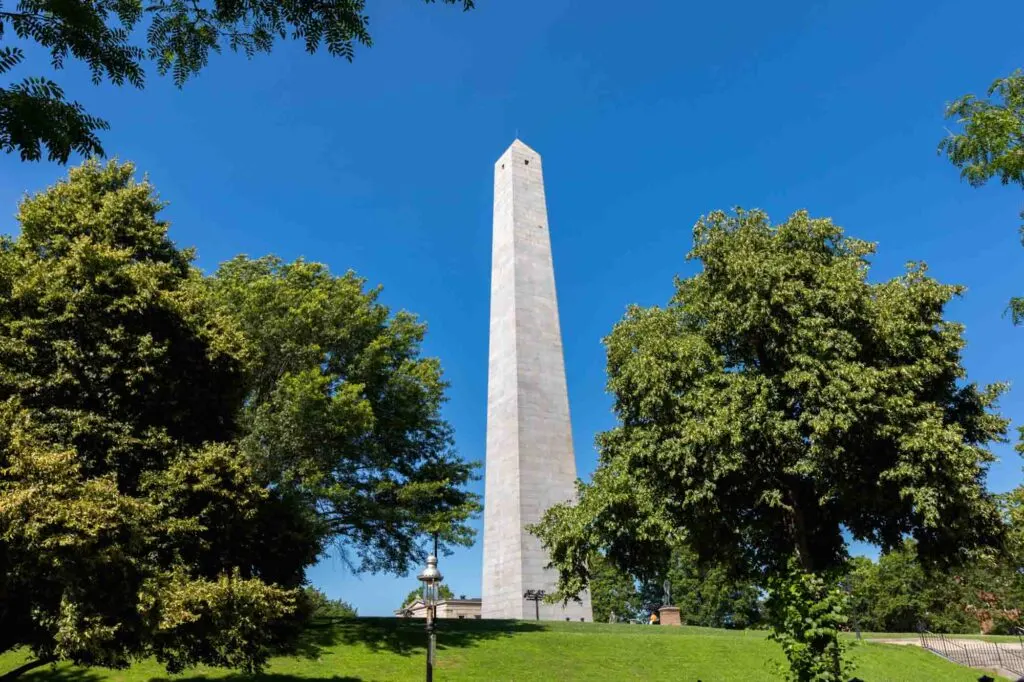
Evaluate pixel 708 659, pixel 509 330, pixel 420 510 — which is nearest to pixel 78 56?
pixel 420 510

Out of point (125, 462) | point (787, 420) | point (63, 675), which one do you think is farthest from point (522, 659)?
point (125, 462)

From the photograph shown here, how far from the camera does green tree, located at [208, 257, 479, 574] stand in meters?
19.5

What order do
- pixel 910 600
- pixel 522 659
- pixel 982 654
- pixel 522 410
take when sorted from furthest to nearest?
pixel 910 600 → pixel 522 410 → pixel 982 654 → pixel 522 659

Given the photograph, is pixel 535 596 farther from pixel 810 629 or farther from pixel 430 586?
pixel 810 629

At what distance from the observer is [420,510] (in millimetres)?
21891

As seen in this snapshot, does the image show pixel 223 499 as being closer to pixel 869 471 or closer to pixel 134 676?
pixel 134 676

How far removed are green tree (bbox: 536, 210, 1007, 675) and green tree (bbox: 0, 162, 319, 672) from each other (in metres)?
8.31

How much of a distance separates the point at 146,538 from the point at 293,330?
34.6ft

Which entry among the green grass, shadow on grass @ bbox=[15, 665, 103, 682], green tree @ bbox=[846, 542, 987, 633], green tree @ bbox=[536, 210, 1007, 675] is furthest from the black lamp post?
green tree @ bbox=[846, 542, 987, 633]

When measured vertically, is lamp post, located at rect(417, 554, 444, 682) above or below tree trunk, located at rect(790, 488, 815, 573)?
below

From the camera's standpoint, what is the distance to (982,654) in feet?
87.2

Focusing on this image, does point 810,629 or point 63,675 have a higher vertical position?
point 810,629

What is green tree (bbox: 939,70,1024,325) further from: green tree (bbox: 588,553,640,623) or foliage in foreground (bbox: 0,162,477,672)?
green tree (bbox: 588,553,640,623)

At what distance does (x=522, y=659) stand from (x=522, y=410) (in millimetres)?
11014
